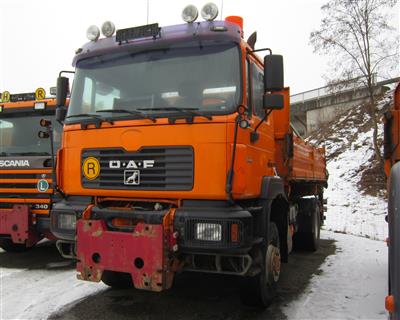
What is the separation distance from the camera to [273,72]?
4.20 metres

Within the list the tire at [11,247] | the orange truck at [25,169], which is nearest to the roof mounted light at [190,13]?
the orange truck at [25,169]

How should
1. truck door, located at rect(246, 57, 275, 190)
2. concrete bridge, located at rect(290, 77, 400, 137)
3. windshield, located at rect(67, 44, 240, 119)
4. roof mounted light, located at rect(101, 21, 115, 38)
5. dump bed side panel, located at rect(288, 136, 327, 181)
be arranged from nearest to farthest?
1. windshield, located at rect(67, 44, 240, 119)
2. truck door, located at rect(246, 57, 275, 190)
3. roof mounted light, located at rect(101, 21, 115, 38)
4. dump bed side panel, located at rect(288, 136, 327, 181)
5. concrete bridge, located at rect(290, 77, 400, 137)

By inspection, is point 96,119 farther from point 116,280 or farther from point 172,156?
point 116,280

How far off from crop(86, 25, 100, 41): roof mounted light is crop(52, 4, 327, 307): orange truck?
1 cm

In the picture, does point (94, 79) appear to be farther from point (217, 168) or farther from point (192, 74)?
point (217, 168)

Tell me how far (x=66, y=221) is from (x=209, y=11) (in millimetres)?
2717

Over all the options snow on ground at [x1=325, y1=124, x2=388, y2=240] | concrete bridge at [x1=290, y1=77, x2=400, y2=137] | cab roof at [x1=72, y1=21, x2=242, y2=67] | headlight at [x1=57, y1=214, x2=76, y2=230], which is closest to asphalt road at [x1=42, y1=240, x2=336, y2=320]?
headlight at [x1=57, y1=214, x2=76, y2=230]

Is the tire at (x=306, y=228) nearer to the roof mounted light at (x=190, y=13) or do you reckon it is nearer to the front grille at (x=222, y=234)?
the front grille at (x=222, y=234)

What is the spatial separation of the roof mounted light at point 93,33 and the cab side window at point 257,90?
5.91 feet

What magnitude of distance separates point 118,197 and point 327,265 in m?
4.14

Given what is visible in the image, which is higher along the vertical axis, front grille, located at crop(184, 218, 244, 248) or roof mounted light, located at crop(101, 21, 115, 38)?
roof mounted light, located at crop(101, 21, 115, 38)

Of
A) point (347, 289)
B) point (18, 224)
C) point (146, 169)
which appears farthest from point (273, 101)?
point (18, 224)

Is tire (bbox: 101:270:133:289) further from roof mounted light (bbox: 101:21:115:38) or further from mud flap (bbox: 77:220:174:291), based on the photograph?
roof mounted light (bbox: 101:21:115:38)

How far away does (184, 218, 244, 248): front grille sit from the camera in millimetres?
3812
